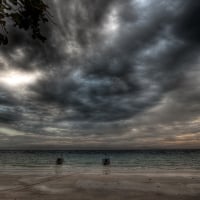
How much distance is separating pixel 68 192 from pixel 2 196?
3.39 meters

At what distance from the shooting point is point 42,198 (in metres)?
10.9

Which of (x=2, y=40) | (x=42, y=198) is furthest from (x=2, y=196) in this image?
(x=2, y=40)

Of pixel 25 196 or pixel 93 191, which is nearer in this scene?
pixel 25 196

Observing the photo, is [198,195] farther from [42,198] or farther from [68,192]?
[42,198]

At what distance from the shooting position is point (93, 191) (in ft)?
42.3

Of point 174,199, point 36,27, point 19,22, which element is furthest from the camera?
point 174,199

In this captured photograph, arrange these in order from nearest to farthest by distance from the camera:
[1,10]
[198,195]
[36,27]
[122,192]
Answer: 1. [1,10]
2. [36,27]
3. [198,195]
4. [122,192]

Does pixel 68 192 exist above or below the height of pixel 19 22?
below

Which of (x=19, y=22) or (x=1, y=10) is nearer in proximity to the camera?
(x=1, y=10)

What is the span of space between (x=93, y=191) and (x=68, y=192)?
143cm

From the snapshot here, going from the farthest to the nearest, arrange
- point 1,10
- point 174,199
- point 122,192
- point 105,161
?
1. point 105,161
2. point 122,192
3. point 174,199
4. point 1,10

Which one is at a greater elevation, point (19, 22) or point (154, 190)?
point (19, 22)

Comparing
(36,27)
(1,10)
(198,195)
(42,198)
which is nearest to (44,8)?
(36,27)

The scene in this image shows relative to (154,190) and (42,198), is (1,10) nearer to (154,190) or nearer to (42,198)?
(42,198)
